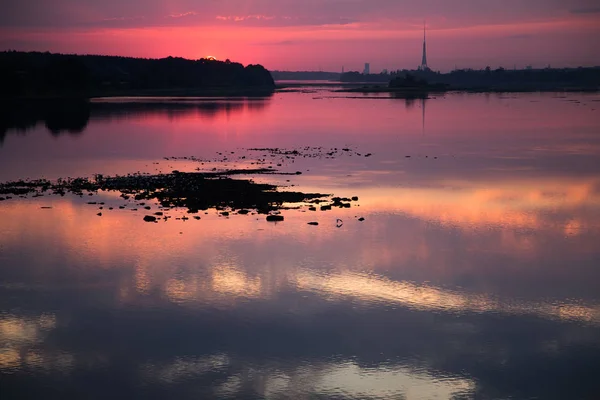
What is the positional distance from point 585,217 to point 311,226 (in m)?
14.0

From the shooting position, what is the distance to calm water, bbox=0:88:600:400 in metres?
15.5

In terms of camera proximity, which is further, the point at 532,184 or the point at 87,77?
the point at 87,77

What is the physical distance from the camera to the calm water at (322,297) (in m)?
15.5

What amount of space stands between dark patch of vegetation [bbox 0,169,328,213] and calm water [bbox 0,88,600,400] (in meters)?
1.94

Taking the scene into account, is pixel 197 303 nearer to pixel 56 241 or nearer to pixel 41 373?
pixel 41 373

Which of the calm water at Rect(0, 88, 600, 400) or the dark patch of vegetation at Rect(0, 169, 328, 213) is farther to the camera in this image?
the dark patch of vegetation at Rect(0, 169, 328, 213)

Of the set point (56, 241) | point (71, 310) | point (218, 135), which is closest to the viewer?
point (71, 310)

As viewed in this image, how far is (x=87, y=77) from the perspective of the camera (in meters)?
162

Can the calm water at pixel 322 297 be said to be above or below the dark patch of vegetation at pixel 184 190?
below

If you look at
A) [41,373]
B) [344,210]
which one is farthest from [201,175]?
[41,373]

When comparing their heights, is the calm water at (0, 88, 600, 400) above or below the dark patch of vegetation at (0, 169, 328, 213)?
below

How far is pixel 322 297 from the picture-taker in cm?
2070

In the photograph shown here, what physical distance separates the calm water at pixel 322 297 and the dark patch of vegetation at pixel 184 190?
1944mm

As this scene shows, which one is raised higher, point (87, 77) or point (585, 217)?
point (87, 77)
